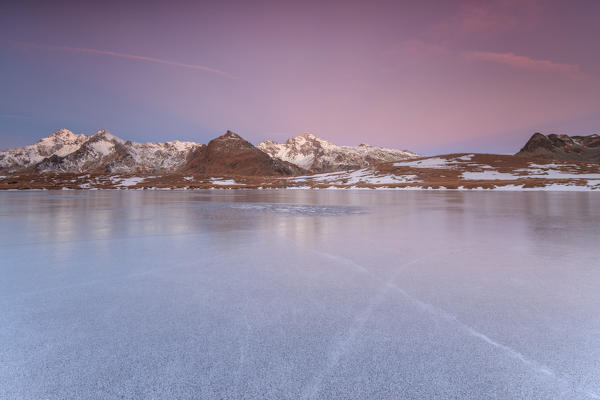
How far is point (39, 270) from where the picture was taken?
Answer: 6617mm

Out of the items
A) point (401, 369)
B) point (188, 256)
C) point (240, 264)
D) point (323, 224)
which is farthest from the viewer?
point (323, 224)

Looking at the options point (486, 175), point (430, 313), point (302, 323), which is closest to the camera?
point (302, 323)

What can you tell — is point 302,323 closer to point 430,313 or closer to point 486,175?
point 430,313

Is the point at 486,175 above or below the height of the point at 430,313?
above

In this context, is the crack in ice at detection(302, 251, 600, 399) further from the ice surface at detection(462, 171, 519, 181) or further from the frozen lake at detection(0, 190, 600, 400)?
the ice surface at detection(462, 171, 519, 181)

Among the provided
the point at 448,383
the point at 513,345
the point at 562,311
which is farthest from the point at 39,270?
the point at 562,311

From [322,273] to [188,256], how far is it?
3.60 meters

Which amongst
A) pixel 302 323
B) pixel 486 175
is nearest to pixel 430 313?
pixel 302 323

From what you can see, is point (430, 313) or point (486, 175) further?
point (486, 175)

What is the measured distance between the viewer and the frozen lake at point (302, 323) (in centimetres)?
286

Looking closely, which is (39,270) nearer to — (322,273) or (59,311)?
(59,311)

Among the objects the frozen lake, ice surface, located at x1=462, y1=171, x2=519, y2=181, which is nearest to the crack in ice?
the frozen lake

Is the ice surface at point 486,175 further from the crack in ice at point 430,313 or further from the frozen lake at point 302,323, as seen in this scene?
the crack in ice at point 430,313

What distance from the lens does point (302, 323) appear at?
13.4 ft
